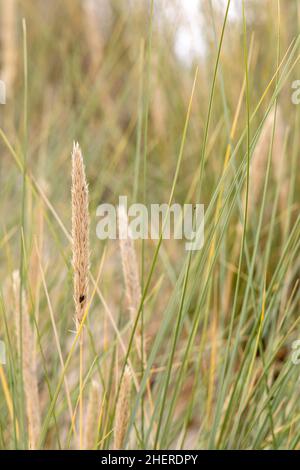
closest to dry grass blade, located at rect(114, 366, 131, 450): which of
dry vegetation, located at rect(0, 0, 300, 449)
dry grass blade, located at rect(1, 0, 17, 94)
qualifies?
dry vegetation, located at rect(0, 0, 300, 449)

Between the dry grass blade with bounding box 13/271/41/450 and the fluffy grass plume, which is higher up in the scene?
the fluffy grass plume

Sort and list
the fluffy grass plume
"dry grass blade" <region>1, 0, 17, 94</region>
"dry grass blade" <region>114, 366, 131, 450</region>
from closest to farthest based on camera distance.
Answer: the fluffy grass plume
"dry grass blade" <region>114, 366, 131, 450</region>
"dry grass blade" <region>1, 0, 17, 94</region>

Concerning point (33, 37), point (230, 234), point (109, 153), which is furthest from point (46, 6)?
point (230, 234)

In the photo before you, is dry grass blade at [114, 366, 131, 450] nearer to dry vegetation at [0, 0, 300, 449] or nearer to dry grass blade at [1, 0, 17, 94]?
dry vegetation at [0, 0, 300, 449]

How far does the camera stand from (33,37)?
9.16 ft

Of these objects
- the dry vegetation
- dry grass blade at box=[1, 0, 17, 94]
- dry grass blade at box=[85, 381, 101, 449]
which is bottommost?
dry grass blade at box=[85, 381, 101, 449]

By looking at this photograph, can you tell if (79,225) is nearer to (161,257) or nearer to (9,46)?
(161,257)

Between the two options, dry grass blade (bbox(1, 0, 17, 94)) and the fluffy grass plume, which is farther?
dry grass blade (bbox(1, 0, 17, 94))

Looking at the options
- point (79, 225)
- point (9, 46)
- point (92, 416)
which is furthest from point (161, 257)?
point (9, 46)

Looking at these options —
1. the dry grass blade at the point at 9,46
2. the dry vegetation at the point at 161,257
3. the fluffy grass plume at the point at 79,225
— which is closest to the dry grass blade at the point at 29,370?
the dry vegetation at the point at 161,257

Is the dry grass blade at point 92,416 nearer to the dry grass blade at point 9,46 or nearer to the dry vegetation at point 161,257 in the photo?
the dry vegetation at point 161,257
